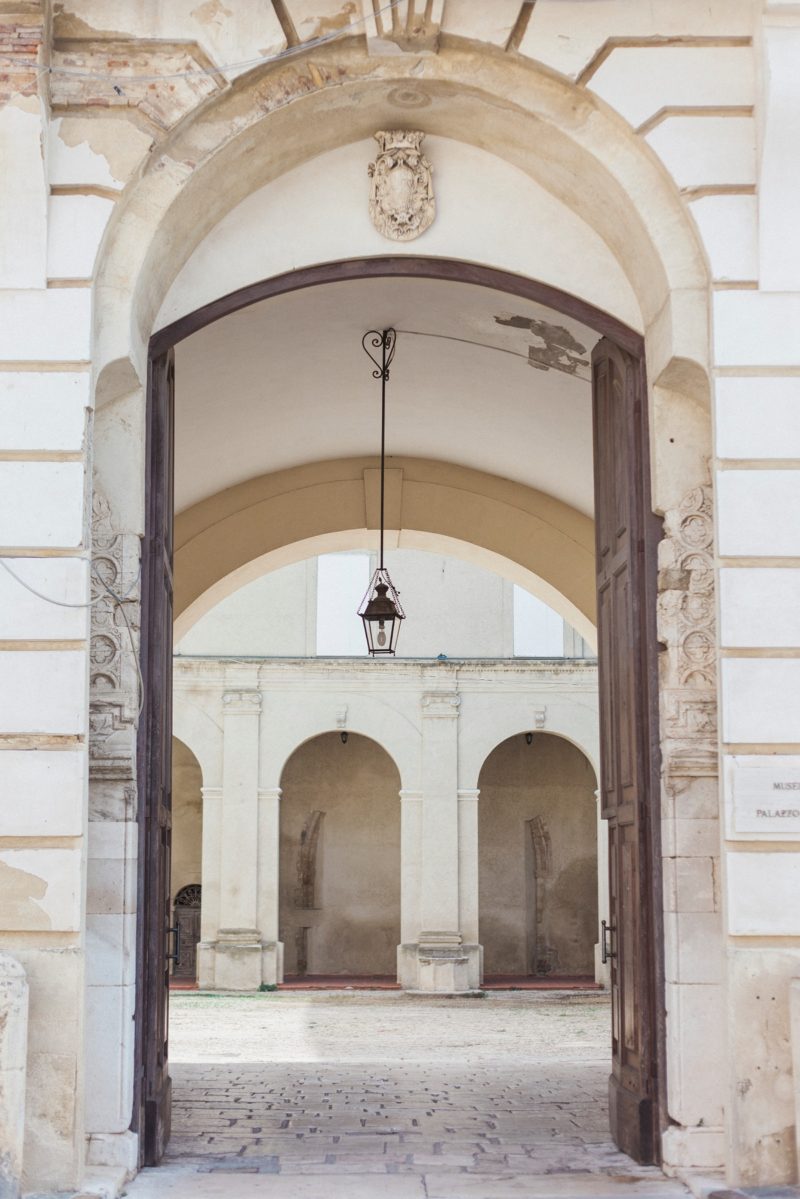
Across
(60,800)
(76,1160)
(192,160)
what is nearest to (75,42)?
(192,160)

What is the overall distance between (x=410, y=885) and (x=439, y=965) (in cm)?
134

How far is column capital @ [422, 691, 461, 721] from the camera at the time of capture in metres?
23.7

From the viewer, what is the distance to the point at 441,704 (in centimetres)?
2372

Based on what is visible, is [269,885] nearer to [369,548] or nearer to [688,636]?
[369,548]

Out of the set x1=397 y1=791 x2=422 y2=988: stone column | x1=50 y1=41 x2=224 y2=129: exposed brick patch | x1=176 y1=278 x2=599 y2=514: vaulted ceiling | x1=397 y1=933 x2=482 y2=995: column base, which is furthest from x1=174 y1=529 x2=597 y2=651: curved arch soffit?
x1=397 y1=791 x2=422 y2=988: stone column

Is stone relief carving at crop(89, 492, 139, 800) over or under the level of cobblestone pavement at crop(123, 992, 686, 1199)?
over

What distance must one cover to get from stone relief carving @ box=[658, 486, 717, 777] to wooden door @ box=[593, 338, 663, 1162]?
107 millimetres

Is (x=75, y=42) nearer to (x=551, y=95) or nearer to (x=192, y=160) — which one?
(x=192, y=160)

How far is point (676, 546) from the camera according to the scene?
634cm

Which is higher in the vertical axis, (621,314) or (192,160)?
(192,160)

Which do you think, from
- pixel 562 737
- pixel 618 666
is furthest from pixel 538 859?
pixel 618 666

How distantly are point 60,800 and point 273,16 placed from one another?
3315 millimetres

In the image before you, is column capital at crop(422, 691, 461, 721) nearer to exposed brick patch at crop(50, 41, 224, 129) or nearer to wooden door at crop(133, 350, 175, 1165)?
wooden door at crop(133, 350, 175, 1165)

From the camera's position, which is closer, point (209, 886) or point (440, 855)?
point (440, 855)
